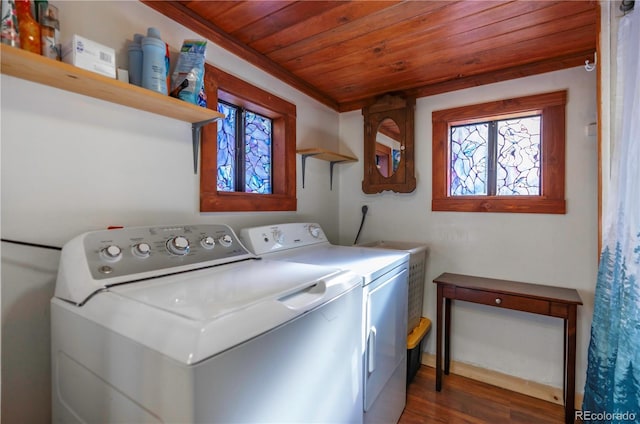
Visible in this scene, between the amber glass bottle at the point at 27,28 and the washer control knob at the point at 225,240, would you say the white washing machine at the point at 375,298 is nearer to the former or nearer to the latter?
the washer control knob at the point at 225,240

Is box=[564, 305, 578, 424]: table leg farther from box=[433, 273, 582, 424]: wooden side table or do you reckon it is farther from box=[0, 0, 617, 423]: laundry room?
box=[0, 0, 617, 423]: laundry room

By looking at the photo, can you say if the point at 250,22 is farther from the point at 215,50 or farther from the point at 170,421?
the point at 170,421

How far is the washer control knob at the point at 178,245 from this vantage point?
111cm

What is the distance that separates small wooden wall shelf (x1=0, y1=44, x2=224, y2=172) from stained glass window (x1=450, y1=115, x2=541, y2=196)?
181cm

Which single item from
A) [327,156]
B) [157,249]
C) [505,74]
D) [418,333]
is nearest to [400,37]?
[505,74]

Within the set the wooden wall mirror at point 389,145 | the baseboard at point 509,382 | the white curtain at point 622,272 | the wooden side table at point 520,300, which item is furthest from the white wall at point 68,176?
the baseboard at point 509,382

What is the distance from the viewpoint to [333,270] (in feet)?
3.78

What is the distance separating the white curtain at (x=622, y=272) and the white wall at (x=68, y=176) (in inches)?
71.6

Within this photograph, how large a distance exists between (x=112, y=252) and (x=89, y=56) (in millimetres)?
663

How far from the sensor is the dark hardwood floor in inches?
67.8

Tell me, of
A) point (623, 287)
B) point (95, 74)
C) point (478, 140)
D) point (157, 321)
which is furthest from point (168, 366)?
point (478, 140)

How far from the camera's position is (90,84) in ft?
3.40

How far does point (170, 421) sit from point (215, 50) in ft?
5.53

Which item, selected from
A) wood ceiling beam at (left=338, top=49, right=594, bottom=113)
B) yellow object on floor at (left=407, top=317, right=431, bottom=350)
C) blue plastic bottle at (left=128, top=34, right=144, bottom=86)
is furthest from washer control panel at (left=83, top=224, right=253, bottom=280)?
wood ceiling beam at (left=338, top=49, right=594, bottom=113)
